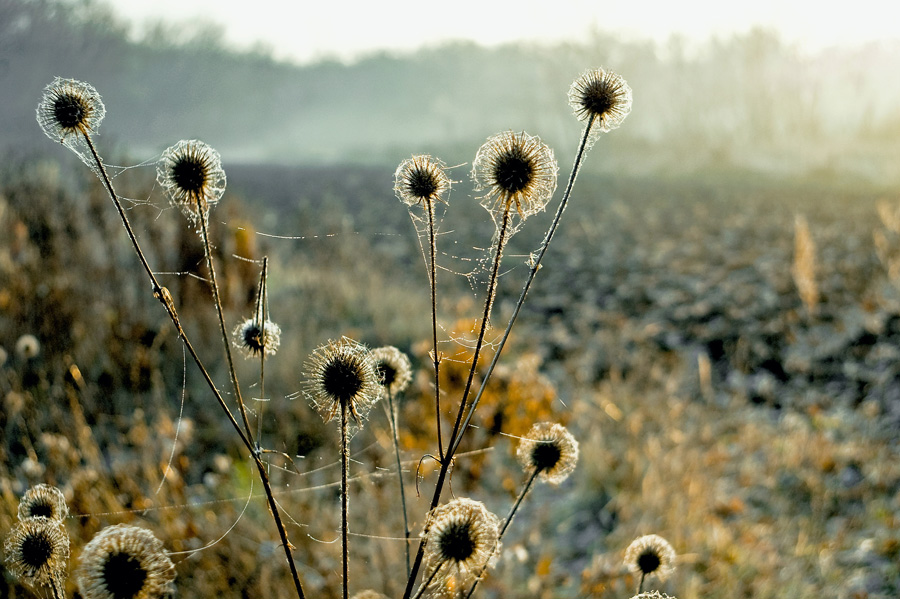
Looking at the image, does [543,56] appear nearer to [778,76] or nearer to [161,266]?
[778,76]

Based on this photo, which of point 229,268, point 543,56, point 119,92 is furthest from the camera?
point 119,92

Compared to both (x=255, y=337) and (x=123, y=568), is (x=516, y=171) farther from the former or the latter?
(x=123, y=568)

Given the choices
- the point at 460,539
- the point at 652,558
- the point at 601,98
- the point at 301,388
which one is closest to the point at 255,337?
the point at 460,539

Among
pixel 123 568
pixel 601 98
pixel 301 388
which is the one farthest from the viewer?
pixel 301 388

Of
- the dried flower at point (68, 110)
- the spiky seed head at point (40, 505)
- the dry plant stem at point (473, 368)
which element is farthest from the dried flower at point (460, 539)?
the dried flower at point (68, 110)

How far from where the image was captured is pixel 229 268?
586cm

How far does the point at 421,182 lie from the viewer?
4.14ft

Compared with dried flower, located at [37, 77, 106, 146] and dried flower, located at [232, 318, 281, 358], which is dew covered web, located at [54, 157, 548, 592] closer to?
dried flower, located at [232, 318, 281, 358]

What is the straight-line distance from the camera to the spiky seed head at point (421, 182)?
49.4 inches

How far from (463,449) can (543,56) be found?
29.4 m

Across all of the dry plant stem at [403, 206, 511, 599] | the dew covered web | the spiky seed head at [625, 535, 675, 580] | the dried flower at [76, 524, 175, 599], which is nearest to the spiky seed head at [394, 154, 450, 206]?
the dew covered web

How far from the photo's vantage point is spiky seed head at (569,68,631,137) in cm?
121

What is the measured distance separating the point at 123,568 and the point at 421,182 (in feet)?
2.77

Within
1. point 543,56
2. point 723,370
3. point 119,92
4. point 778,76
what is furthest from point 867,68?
point 119,92
